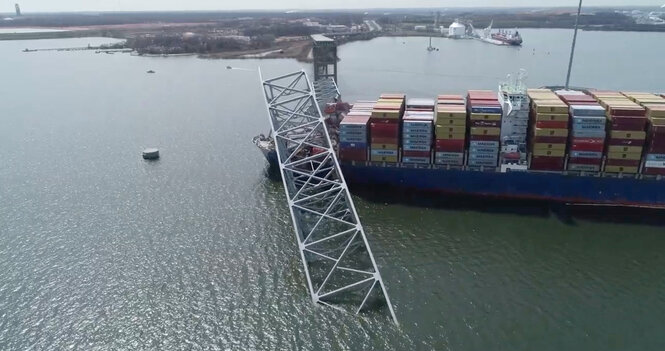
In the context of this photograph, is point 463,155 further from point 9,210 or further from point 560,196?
point 9,210

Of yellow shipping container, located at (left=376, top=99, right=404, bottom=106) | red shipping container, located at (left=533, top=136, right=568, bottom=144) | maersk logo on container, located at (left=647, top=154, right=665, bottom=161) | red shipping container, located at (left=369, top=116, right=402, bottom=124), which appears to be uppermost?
yellow shipping container, located at (left=376, top=99, right=404, bottom=106)

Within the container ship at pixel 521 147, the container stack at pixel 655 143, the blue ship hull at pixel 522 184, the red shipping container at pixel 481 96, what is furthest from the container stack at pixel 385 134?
the container stack at pixel 655 143

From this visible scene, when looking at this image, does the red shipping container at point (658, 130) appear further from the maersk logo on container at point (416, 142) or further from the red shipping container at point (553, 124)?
the maersk logo on container at point (416, 142)

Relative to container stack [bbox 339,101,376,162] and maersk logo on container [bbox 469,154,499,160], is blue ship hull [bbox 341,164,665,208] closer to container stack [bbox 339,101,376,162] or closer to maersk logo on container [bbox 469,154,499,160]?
container stack [bbox 339,101,376,162]

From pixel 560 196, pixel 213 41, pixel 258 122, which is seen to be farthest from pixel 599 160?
pixel 213 41

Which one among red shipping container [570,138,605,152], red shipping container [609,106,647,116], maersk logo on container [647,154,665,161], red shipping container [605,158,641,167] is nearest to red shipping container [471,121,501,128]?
red shipping container [570,138,605,152]

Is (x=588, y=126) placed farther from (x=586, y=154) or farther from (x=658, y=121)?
(x=658, y=121)
